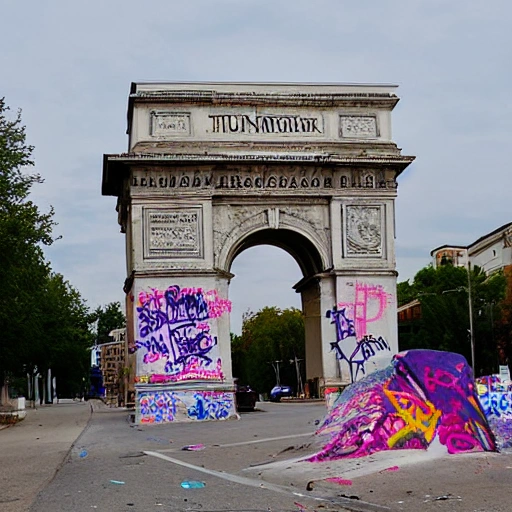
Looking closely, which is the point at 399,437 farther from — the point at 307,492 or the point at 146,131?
the point at 146,131

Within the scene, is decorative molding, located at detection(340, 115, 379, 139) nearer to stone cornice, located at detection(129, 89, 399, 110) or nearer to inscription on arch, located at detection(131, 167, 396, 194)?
stone cornice, located at detection(129, 89, 399, 110)

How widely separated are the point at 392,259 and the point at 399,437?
17.7 m

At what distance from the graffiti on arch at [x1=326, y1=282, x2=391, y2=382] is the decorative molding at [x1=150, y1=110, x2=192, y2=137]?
24.3 ft

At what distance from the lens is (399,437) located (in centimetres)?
1403

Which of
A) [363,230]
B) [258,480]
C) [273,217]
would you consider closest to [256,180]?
[273,217]

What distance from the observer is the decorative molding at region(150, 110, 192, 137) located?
30.8 m

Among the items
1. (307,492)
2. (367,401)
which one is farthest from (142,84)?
(307,492)

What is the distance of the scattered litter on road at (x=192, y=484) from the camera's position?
41.6 feet

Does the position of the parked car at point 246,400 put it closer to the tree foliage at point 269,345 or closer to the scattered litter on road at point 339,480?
the scattered litter on road at point 339,480

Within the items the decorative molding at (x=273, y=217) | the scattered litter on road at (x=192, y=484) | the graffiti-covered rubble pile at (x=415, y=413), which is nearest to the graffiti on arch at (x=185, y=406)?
the decorative molding at (x=273, y=217)

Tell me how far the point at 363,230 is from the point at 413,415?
1738 cm

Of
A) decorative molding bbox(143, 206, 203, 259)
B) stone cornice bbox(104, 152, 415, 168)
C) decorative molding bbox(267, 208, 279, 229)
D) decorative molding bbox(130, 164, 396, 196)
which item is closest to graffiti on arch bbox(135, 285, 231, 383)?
decorative molding bbox(143, 206, 203, 259)

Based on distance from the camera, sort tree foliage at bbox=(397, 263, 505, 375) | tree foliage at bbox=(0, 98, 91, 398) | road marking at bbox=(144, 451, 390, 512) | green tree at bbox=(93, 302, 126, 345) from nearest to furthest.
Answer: road marking at bbox=(144, 451, 390, 512) → tree foliage at bbox=(0, 98, 91, 398) → tree foliage at bbox=(397, 263, 505, 375) → green tree at bbox=(93, 302, 126, 345)

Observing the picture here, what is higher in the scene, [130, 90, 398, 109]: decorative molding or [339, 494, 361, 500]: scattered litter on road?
[130, 90, 398, 109]: decorative molding
